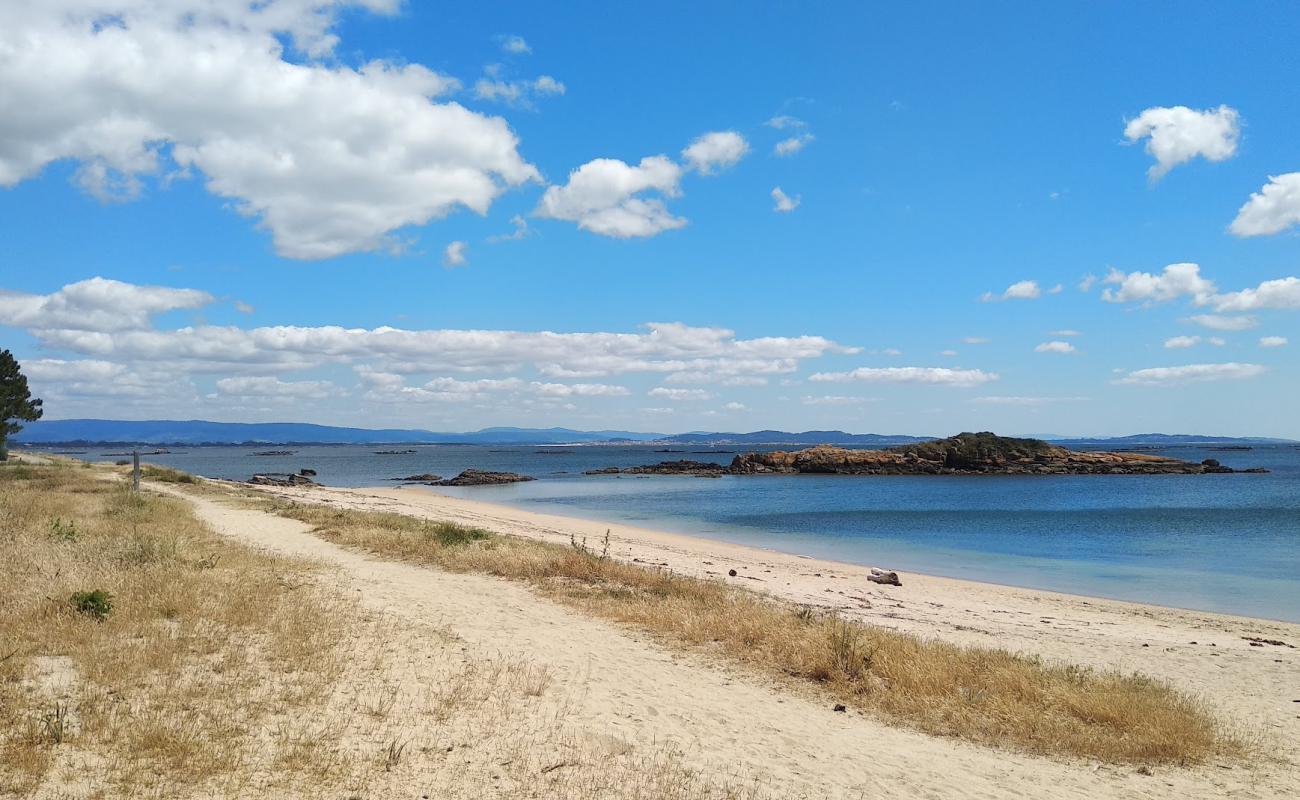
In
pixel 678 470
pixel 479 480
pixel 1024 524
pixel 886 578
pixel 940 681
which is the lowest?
pixel 479 480

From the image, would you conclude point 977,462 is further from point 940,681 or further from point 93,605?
point 93,605

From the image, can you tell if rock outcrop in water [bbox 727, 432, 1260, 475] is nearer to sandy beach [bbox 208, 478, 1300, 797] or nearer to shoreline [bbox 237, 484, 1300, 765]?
shoreline [bbox 237, 484, 1300, 765]

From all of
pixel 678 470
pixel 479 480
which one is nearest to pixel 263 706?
pixel 479 480

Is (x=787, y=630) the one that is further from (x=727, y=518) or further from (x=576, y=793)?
(x=727, y=518)

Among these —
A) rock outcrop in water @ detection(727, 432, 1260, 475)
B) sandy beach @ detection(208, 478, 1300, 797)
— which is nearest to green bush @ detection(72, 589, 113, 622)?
sandy beach @ detection(208, 478, 1300, 797)

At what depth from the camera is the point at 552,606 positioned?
14.3 meters

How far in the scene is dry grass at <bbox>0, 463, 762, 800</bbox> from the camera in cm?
609

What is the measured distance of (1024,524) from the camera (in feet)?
149

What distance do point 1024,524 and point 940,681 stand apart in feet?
132

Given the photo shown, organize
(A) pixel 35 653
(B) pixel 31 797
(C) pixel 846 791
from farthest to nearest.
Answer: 1. (A) pixel 35 653
2. (C) pixel 846 791
3. (B) pixel 31 797

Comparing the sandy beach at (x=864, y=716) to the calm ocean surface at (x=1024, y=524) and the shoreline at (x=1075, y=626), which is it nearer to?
the shoreline at (x=1075, y=626)

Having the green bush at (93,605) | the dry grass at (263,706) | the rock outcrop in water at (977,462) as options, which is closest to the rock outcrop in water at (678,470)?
the rock outcrop in water at (977,462)

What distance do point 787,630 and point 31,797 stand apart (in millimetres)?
8952

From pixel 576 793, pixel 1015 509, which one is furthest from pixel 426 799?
pixel 1015 509
